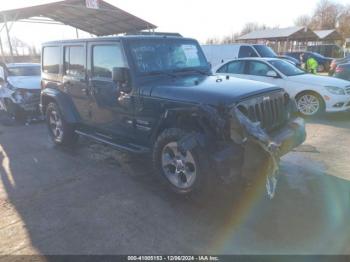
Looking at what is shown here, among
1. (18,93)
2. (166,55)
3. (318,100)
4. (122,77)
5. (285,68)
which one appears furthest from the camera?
(285,68)

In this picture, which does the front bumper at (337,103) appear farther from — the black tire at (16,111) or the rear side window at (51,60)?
the black tire at (16,111)

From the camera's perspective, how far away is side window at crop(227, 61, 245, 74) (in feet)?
30.8

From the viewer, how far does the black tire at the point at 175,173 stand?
354 cm

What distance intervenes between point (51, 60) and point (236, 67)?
559 centimetres

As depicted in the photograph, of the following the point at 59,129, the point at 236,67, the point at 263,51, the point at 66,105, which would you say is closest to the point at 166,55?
the point at 66,105

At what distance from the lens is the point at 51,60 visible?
619cm

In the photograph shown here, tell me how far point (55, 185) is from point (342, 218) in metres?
3.82

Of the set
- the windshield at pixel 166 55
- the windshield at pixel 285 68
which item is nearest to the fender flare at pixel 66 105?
the windshield at pixel 166 55

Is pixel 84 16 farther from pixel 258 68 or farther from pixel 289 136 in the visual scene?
pixel 289 136

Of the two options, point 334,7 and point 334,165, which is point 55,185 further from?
point 334,7

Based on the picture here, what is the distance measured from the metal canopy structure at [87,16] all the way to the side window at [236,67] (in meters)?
8.04

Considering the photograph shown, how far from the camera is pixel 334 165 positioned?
4.98 meters

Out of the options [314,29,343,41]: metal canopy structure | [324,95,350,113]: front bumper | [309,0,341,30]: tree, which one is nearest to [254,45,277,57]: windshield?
[324,95,350,113]: front bumper

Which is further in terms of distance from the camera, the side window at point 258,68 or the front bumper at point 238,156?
the side window at point 258,68
